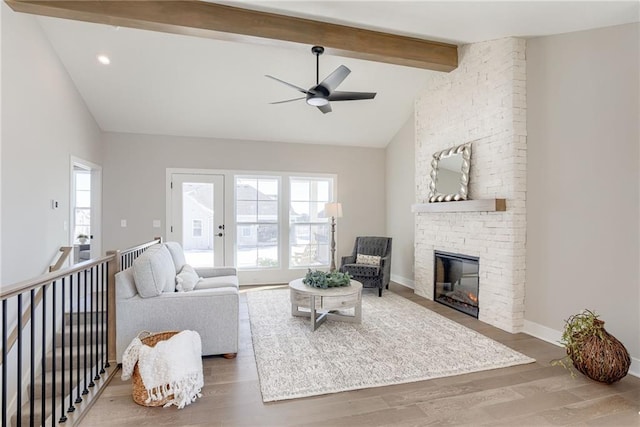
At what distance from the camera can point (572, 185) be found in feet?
10.6

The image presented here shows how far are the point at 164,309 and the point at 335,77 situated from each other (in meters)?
2.70

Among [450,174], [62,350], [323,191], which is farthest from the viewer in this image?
[323,191]

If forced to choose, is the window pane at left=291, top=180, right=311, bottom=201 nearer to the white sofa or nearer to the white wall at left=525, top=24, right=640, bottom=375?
the white sofa

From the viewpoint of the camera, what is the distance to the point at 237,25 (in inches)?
133

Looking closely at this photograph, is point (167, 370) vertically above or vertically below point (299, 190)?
below

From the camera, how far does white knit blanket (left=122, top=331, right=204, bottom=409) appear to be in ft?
7.47

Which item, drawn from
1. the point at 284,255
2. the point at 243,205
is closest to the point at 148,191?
the point at 243,205

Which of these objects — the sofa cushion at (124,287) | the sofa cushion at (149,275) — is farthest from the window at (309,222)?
the sofa cushion at (124,287)

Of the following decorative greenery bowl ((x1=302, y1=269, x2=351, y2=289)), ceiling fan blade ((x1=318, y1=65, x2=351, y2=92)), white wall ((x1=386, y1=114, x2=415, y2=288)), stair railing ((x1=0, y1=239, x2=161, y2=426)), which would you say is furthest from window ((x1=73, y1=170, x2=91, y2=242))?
white wall ((x1=386, y1=114, x2=415, y2=288))

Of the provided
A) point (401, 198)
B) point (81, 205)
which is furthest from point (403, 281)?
point (81, 205)

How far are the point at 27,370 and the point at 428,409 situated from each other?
4010 millimetres

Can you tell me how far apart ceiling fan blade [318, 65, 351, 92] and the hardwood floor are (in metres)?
2.81

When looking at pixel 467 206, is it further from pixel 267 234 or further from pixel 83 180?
pixel 83 180

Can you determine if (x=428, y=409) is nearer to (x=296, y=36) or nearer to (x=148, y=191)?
(x=296, y=36)
